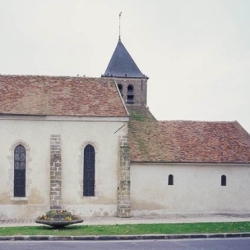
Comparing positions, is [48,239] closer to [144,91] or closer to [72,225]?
[72,225]

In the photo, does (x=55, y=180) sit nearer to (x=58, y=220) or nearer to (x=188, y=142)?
(x=58, y=220)

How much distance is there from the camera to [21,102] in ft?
105

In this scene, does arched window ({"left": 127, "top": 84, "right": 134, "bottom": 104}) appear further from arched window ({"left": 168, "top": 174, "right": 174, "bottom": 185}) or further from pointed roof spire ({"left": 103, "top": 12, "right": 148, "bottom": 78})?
arched window ({"left": 168, "top": 174, "right": 174, "bottom": 185})

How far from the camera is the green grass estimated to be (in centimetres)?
2234

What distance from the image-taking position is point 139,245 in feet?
63.5

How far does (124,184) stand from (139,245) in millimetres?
12710

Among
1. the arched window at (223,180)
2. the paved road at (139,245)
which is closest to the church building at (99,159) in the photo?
the arched window at (223,180)

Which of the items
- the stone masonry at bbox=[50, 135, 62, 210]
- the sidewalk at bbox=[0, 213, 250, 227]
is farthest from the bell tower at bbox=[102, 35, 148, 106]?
the stone masonry at bbox=[50, 135, 62, 210]

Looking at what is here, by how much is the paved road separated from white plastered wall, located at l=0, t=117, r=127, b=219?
11314 mm

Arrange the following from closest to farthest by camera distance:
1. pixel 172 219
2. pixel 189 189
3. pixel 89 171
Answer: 1. pixel 172 219
2. pixel 89 171
3. pixel 189 189

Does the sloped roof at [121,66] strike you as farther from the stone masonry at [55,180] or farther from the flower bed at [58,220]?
the flower bed at [58,220]

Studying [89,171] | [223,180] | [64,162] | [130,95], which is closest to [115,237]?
[64,162]

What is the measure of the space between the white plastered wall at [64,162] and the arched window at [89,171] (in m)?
0.27

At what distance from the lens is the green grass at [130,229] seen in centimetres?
A: 2234
